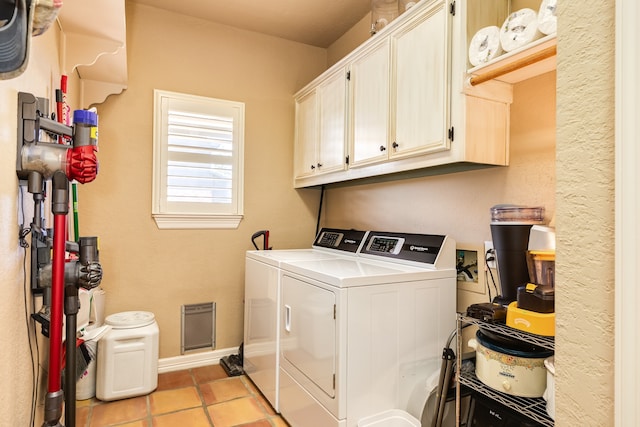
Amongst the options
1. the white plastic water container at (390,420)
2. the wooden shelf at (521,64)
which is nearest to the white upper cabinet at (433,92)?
the wooden shelf at (521,64)

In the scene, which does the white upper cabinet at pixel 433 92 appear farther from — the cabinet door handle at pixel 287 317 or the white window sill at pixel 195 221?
the white window sill at pixel 195 221

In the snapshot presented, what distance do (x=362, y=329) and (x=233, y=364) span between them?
1642 millimetres

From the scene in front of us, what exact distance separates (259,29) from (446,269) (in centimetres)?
252

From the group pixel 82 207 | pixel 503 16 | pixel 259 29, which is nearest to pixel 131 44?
pixel 259 29

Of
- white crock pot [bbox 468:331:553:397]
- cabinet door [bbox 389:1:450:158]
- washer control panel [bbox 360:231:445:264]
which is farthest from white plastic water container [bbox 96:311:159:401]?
white crock pot [bbox 468:331:553:397]

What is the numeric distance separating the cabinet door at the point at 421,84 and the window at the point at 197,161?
1.54 m

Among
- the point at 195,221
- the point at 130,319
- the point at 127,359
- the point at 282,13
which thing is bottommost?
the point at 127,359

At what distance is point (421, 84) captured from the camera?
1.95 metres

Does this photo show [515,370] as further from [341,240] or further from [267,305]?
[341,240]

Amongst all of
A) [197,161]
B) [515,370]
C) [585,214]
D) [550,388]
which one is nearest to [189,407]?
[197,161]

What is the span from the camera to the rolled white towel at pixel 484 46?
1.62 meters
